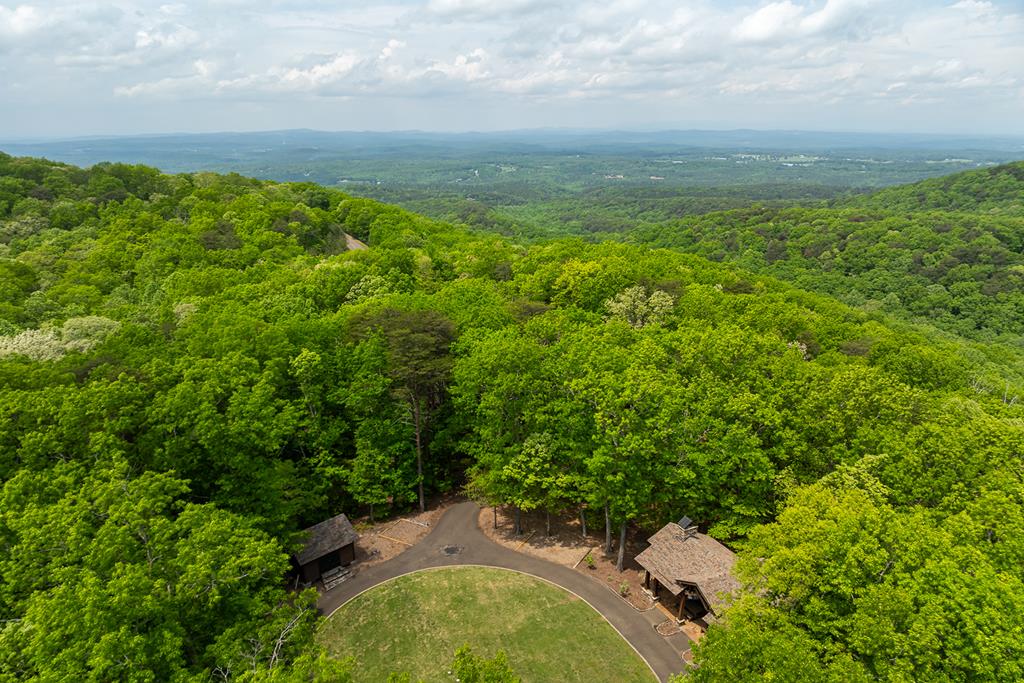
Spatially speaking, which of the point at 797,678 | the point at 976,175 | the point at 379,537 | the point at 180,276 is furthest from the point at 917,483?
the point at 976,175

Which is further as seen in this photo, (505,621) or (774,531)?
(505,621)

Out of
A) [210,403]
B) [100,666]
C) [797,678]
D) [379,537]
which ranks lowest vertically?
[379,537]

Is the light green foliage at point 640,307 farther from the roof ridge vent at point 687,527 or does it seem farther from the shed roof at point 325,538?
the shed roof at point 325,538

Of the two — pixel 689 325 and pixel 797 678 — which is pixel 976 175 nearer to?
pixel 689 325

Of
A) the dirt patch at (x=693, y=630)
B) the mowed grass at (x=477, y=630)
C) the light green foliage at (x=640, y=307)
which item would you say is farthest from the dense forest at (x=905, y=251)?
the mowed grass at (x=477, y=630)

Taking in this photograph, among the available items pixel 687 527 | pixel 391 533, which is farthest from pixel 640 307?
pixel 391 533

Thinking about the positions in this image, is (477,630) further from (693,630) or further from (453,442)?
(453,442)
